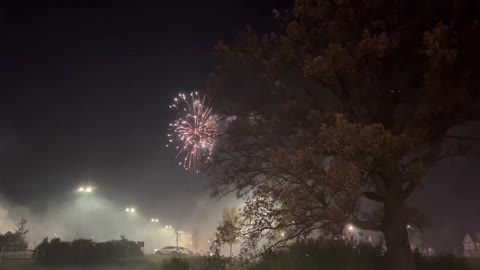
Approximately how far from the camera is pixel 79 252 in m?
33.9

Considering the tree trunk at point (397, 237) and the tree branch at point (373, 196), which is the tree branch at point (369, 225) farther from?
the tree branch at point (373, 196)

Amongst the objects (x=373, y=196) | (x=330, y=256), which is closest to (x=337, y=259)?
(x=330, y=256)

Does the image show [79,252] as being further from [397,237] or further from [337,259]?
[397,237]

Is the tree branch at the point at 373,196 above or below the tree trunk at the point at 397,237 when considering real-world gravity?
above

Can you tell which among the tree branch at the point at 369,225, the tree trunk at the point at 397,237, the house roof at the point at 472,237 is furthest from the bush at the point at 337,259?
the house roof at the point at 472,237

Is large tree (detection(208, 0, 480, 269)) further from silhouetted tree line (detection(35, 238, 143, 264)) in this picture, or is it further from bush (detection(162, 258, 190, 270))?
silhouetted tree line (detection(35, 238, 143, 264))

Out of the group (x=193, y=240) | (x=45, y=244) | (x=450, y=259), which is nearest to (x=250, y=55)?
(x=450, y=259)

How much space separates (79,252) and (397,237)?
90.1 ft

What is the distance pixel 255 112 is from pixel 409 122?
16.3 feet

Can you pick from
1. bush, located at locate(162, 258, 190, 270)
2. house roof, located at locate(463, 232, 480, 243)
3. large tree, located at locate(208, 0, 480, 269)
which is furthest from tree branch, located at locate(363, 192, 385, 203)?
house roof, located at locate(463, 232, 480, 243)

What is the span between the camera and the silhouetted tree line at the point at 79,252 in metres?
33.3

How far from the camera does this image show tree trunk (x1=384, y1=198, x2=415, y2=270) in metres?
12.9

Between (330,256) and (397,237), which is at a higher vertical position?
(397,237)

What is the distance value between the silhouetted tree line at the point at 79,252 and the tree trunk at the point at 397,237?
2617 centimetres
